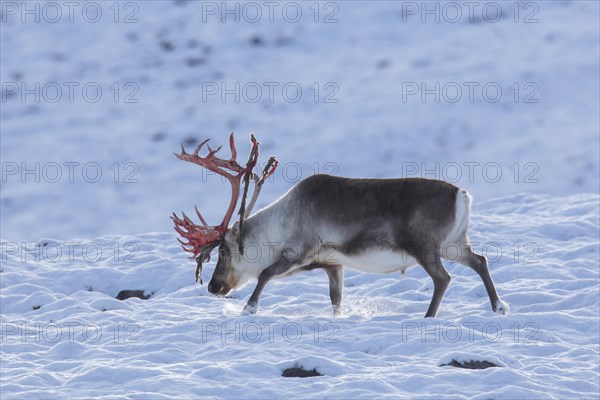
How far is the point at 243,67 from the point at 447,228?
13464 mm

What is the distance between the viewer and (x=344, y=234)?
28.6 feet

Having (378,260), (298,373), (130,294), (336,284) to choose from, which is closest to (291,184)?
(130,294)

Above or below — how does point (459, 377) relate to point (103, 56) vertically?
below

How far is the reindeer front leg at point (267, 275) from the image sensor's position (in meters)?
8.91

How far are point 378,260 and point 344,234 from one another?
370 millimetres

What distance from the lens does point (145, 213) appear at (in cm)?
1659

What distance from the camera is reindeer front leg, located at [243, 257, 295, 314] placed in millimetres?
8906

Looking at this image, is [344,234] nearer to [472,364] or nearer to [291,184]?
[472,364]

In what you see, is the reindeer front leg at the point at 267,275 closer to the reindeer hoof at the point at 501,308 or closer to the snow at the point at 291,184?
the snow at the point at 291,184

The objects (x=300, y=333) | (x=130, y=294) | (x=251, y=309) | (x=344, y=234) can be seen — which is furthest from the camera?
(x=130, y=294)

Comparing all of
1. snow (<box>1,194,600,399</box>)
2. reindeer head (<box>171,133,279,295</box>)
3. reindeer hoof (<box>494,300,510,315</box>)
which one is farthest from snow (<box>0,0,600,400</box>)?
reindeer head (<box>171,133,279,295</box>)

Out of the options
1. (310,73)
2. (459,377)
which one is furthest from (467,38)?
(459,377)

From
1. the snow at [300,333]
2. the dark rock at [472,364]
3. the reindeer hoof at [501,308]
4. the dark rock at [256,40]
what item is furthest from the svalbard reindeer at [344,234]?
the dark rock at [256,40]

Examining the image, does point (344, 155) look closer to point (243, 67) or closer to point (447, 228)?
point (243, 67)
